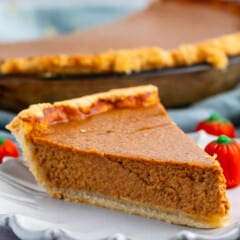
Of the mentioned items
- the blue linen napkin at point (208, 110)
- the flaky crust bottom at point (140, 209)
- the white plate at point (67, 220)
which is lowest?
the blue linen napkin at point (208, 110)

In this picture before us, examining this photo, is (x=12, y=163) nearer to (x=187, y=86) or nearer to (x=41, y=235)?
(x=41, y=235)

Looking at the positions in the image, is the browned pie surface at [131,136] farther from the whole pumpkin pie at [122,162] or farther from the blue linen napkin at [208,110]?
the blue linen napkin at [208,110]

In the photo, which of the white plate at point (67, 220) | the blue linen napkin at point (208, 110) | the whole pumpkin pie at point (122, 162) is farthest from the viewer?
the blue linen napkin at point (208, 110)

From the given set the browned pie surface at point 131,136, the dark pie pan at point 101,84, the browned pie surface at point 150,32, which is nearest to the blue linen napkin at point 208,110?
the dark pie pan at point 101,84

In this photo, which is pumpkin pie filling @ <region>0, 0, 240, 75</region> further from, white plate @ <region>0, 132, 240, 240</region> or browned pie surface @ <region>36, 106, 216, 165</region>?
white plate @ <region>0, 132, 240, 240</region>

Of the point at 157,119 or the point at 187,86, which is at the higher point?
the point at 157,119

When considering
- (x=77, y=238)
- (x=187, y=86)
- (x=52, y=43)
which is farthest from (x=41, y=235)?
(x=52, y=43)

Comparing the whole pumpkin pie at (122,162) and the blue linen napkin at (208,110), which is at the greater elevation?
the whole pumpkin pie at (122,162)
